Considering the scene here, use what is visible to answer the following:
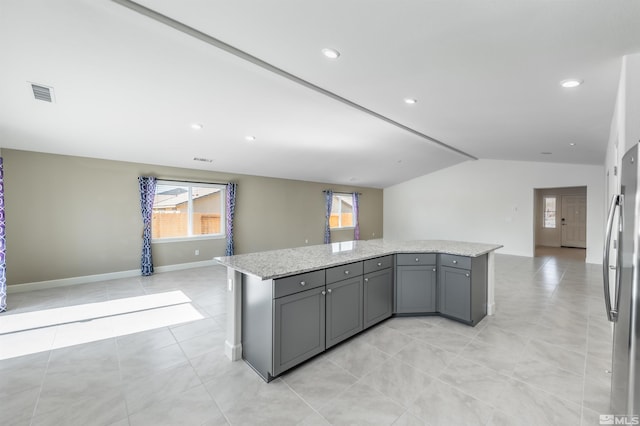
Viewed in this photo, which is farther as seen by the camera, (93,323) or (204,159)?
(204,159)

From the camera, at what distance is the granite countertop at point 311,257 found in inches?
86.5

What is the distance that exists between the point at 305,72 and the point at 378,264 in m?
2.15

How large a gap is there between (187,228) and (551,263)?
346 inches

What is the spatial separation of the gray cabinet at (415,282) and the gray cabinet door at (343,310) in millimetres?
709

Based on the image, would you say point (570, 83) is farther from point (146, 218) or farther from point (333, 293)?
point (146, 218)

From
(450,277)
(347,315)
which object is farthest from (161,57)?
(450,277)

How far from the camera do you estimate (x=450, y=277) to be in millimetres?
3197

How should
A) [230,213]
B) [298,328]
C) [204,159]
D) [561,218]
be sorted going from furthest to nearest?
Answer: 1. [561,218]
2. [230,213]
3. [204,159]
4. [298,328]

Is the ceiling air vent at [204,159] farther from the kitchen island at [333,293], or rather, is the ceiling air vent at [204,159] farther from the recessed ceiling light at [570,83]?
the recessed ceiling light at [570,83]

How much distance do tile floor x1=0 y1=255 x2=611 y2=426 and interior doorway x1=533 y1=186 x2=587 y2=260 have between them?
28.2 feet

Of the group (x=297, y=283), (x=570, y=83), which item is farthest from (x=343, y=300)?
(x=570, y=83)

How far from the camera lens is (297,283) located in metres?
2.23

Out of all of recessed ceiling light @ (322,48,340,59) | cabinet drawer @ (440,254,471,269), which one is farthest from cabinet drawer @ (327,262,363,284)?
recessed ceiling light @ (322,48,340,59)

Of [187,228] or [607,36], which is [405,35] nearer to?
[607,36]
